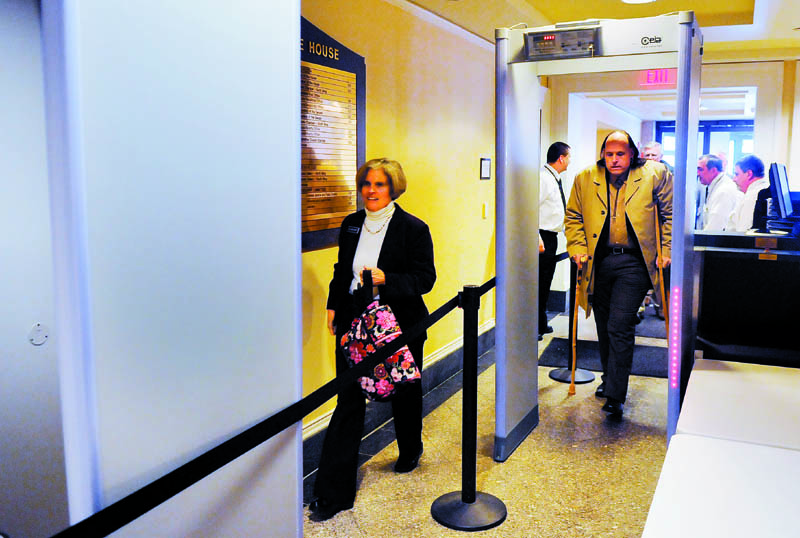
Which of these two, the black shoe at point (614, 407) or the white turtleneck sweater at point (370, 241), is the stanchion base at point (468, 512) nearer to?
the white turtleneck sweater at point (370, 241)

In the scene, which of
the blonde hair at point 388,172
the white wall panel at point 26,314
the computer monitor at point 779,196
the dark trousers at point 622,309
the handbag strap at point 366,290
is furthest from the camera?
the dark trousers at point 622,309

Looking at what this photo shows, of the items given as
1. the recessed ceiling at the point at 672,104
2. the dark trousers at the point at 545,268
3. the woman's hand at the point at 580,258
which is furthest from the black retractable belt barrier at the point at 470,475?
the recessed ceiling at the point at 672,104

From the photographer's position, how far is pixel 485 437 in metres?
4.00

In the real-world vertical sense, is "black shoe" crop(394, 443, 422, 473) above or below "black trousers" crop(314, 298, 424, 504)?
below

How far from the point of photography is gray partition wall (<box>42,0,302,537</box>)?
98cm

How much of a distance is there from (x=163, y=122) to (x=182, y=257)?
21 cm

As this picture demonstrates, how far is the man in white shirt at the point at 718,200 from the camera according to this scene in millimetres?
7102

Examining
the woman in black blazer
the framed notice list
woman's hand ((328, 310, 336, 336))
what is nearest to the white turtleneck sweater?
the woman in black blazer

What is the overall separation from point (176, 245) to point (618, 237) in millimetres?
3471

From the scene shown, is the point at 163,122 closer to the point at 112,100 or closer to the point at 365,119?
the point at 112,100

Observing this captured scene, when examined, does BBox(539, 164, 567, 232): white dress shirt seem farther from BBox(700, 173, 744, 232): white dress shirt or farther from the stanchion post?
the stanchion post

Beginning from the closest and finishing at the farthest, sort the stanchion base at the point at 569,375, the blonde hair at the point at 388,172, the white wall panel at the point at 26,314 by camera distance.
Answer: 1. the white wall panel at the point at 26,314
2. the blonde hair at the point at 388,172
3. the stanchion base at the point at 569,375

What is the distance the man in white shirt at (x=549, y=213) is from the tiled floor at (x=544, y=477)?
5.74 feet

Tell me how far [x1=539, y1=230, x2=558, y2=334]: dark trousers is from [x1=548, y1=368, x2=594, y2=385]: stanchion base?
3.25 ft
